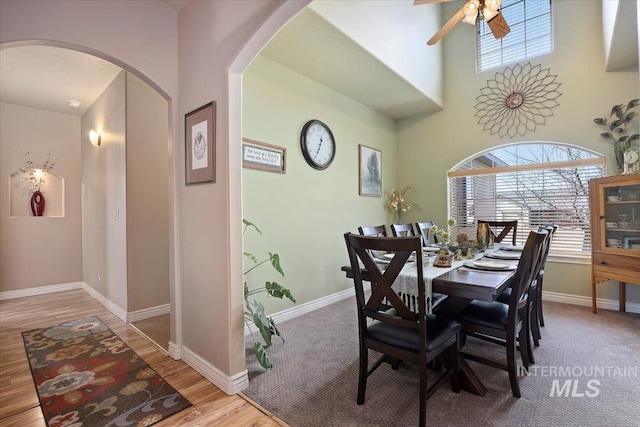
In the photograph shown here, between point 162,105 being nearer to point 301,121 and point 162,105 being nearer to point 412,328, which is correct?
point 301,121

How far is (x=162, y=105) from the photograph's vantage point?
11.6ft

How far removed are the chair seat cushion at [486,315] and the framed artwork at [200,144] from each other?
1.91 m

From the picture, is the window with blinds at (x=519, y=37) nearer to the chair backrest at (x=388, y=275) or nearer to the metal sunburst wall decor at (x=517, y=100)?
the metal sunburst wall decor at (x=517, y=100)

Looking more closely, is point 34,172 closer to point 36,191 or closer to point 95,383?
point 36,191

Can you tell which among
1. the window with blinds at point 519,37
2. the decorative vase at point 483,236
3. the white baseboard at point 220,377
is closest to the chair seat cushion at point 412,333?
the white baseboard at point 220,377

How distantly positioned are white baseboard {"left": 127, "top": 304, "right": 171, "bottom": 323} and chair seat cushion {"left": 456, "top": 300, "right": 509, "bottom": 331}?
3187 mm

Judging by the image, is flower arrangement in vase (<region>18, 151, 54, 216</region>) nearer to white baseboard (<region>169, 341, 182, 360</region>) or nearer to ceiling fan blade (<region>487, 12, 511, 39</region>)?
white baseboard (<region>169, 341, 182, 360</region>)

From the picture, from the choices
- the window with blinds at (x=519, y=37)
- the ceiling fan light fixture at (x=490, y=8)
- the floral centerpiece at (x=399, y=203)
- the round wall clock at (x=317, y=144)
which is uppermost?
the window with blinds at (x=519, y=37)

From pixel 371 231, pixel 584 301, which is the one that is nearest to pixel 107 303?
pixel 371 231

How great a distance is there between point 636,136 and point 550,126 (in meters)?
0.78

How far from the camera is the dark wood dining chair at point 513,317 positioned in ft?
5.82

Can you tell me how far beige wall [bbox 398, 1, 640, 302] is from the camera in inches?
134

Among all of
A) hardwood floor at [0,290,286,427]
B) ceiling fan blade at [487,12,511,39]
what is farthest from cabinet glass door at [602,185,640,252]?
hardwood floor at [0,290,286,427]

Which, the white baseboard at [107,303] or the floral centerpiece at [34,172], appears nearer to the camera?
the white baseboard at [107,303]
